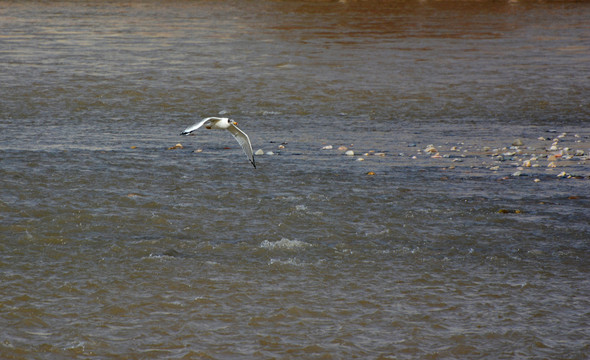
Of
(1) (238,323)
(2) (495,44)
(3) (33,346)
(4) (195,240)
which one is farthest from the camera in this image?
(2) (495,44)

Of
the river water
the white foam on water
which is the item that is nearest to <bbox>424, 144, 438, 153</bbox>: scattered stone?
the river water

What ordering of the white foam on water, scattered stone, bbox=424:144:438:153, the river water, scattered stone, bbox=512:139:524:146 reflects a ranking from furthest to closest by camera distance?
scattered stone, bbox=512:139:524:146 < scattered stone, bbox=424:144:438:153 < the white foam on water < the river water

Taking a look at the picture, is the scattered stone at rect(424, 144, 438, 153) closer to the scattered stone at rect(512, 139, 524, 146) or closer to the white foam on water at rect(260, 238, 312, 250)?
the scattered stone at rect(512, 139, 524, 146)

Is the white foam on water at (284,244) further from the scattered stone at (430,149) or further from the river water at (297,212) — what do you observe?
the scattered stone at (430,149)

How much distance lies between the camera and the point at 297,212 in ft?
35.3

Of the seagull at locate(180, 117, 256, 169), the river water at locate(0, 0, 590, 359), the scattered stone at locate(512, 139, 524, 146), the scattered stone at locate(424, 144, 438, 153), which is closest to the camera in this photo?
the river water at locate(0, 0, 590, 359)

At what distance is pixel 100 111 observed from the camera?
17.4 m

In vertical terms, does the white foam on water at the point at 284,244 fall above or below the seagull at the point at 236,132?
below

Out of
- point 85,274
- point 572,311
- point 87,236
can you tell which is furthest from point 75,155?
point 572,311

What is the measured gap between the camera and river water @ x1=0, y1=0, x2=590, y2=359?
24.7 ft

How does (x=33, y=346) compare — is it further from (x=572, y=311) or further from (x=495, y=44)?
(x=495, y=44)

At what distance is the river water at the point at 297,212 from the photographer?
297 inches

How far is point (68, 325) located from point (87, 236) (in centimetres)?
239

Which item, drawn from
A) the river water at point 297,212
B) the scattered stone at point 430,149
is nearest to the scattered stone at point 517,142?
the river water at point 297,212
